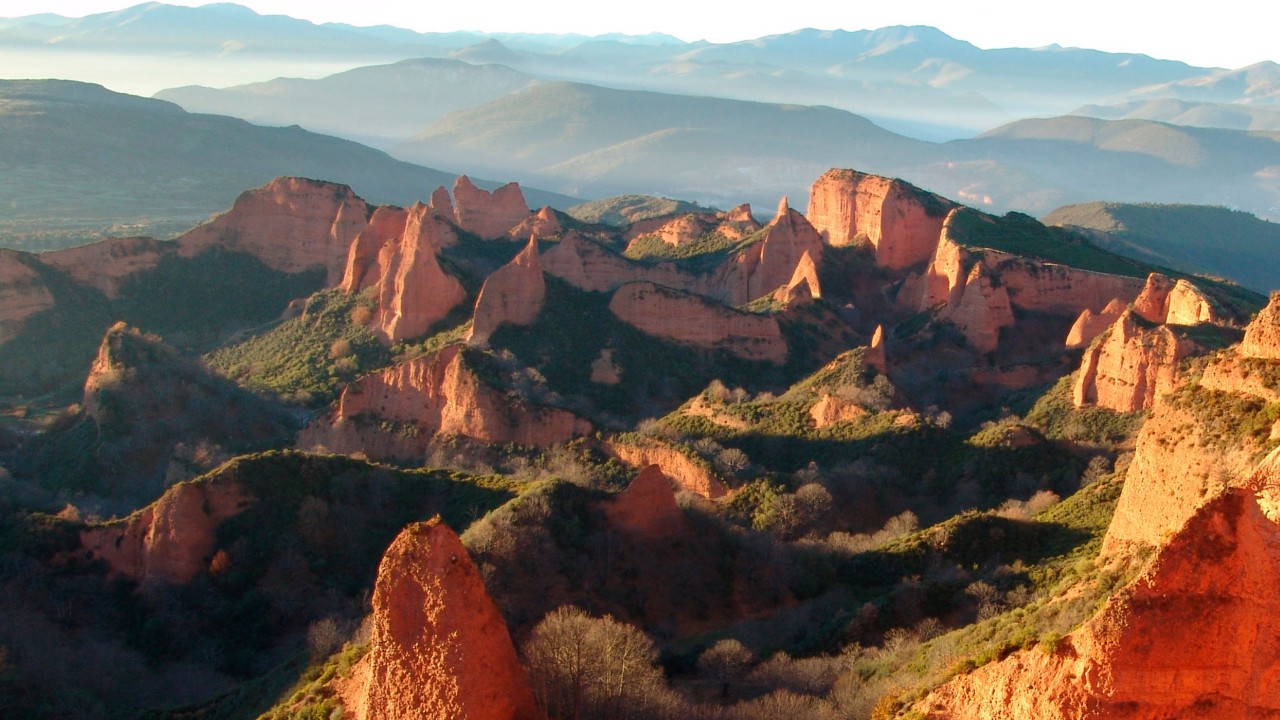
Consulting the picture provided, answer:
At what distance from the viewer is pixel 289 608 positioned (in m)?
27.0

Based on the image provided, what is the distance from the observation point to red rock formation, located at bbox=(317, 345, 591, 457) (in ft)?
123

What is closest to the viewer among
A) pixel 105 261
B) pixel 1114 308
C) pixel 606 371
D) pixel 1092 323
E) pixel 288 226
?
pixel 1114 308

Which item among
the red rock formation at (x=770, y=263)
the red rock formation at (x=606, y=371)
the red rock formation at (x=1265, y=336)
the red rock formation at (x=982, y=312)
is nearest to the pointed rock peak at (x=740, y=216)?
the red rock formation at (x=770, y=263)

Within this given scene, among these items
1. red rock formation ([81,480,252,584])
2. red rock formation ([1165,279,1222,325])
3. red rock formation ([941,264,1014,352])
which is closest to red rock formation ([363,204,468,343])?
red rock formation ([941,264,1014,352])

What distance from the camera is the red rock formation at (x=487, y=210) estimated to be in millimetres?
65438

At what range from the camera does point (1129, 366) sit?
3728 centimetres

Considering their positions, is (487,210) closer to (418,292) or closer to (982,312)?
(418,292)

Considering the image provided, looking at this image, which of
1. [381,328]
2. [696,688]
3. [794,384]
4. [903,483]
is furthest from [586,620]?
[381,328]

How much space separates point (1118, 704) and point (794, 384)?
33.3m

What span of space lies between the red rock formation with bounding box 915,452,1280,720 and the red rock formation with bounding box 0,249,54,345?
164 feet

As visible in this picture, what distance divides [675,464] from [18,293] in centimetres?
3297

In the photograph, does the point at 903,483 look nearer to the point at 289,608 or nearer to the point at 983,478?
the point at 983,478

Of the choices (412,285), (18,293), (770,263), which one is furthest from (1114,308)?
(18,293)

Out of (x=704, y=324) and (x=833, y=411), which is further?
(x=704, y=324)
